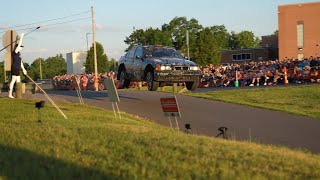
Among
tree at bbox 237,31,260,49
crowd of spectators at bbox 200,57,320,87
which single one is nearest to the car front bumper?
crowd of spectators at bbox 200,57,320,87

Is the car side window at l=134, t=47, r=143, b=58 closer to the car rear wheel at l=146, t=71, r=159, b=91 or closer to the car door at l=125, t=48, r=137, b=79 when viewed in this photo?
the car door at l=125, t=48, r=137, b=79

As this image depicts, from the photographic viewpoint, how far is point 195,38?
84.3m

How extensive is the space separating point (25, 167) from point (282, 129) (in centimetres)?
1009

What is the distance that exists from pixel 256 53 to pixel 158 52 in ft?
210

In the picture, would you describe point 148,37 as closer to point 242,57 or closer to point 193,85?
point 242,57

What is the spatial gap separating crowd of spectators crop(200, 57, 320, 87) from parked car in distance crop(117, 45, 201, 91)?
13.0 m

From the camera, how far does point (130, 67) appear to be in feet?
69.6

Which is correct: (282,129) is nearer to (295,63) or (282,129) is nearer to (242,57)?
(295,63)

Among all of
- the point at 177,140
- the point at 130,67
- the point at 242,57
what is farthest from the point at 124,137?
the point at 242,57

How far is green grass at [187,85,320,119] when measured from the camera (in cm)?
2062

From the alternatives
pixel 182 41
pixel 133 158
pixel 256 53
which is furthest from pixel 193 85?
pixel 182 41

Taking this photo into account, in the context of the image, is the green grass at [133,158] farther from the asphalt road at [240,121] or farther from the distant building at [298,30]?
the distant building at [298,30]

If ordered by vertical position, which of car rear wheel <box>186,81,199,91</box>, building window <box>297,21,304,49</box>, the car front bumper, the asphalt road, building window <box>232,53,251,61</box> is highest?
building window <box>297,21,304,49</box>

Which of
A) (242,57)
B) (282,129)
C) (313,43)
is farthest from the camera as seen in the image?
(242,57)
